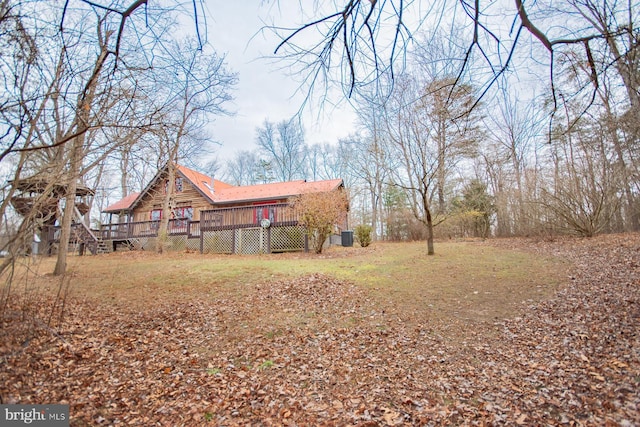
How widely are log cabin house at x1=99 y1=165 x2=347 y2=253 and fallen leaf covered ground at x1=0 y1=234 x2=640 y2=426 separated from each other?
7.85 metres

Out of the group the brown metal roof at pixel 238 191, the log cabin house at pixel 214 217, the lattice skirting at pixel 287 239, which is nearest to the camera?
the lattice skirting at pixel 287 239

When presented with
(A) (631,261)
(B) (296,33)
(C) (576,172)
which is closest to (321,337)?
(B) (296,33)

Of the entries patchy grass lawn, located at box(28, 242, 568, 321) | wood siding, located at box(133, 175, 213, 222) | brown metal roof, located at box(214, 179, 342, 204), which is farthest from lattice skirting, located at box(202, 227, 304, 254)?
wood siding, located at box(133, 175, 213, 222)

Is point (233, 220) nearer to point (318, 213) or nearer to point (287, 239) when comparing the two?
point (287, 239)

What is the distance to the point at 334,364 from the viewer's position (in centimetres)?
380

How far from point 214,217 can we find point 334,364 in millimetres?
13600

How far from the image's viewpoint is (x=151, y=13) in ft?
8.48

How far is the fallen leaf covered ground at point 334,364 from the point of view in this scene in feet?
9.33

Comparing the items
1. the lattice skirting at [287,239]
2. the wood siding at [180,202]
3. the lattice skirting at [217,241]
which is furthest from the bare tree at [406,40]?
the wood siding at [180,202]

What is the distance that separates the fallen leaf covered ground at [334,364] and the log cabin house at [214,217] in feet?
25.8

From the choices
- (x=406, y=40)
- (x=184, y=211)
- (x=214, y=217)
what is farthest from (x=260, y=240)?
(x=406, y=40)

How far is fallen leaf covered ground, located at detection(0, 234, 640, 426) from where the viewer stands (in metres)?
2.84

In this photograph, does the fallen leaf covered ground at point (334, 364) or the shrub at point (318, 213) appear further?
the shrub at point (318, 213)

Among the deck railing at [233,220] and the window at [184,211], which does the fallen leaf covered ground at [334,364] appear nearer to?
the deck railing at [233,220]
